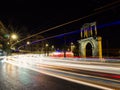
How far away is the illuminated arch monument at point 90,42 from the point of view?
3756cm

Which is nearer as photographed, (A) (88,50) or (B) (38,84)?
(B) (38,84)

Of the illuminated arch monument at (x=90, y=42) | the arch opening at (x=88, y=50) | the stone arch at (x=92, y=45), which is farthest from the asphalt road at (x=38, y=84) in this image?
the arch opening at (x=88, y=50)

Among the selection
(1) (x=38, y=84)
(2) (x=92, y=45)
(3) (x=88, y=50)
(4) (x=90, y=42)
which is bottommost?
(1) (x=38, y=84)

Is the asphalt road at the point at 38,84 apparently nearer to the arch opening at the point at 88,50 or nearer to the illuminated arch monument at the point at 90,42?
the illuminated arch monument at the point at 90,42

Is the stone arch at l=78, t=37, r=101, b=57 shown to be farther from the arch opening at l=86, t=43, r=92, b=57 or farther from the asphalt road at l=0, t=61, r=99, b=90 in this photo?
the asphalt road at l=0, t=61, r=99, b=90

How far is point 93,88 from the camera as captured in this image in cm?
793

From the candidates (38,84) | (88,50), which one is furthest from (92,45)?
(38,84)

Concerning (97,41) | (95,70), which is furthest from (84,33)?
(95,70)

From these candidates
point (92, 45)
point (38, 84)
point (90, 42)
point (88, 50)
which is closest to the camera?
point (38, 84)

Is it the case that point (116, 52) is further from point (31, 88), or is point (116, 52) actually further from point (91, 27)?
point (31, 88)

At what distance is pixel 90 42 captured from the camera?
40.7m

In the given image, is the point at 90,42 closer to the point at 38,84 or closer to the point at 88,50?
the point at 88,50

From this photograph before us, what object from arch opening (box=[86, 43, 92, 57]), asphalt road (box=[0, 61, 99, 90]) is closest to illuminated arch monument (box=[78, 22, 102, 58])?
arch opening (box=[86, 43, 92, 57])

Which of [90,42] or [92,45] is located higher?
[90,42]
